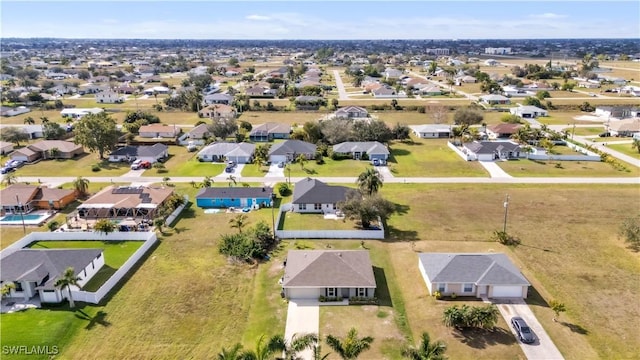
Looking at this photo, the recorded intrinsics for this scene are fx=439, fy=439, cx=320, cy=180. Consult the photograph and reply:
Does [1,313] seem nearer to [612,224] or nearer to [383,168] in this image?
[383,168]

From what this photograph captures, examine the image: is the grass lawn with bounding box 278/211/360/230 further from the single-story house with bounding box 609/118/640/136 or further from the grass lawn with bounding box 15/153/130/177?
the single-story house with bounding box 609/118/640/136

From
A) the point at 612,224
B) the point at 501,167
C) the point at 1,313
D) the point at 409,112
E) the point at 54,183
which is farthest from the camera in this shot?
the point at 409,112

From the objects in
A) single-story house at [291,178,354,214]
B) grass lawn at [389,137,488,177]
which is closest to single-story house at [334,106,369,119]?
grass lawn at [389,137,488,177]

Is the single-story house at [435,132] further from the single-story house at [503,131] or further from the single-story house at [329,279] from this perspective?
the single-story house at [329,279]

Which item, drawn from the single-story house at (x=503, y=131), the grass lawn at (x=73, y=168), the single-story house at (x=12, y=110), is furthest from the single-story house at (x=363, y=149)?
the single-story house at (x=12, y=110)

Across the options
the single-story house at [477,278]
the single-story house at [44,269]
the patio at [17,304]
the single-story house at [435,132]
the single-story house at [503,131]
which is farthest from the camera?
the single-story house at [435,132]

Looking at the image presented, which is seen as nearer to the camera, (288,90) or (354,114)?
(354,114)

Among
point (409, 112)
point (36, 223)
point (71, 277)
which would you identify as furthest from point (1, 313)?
point (409, 112)
